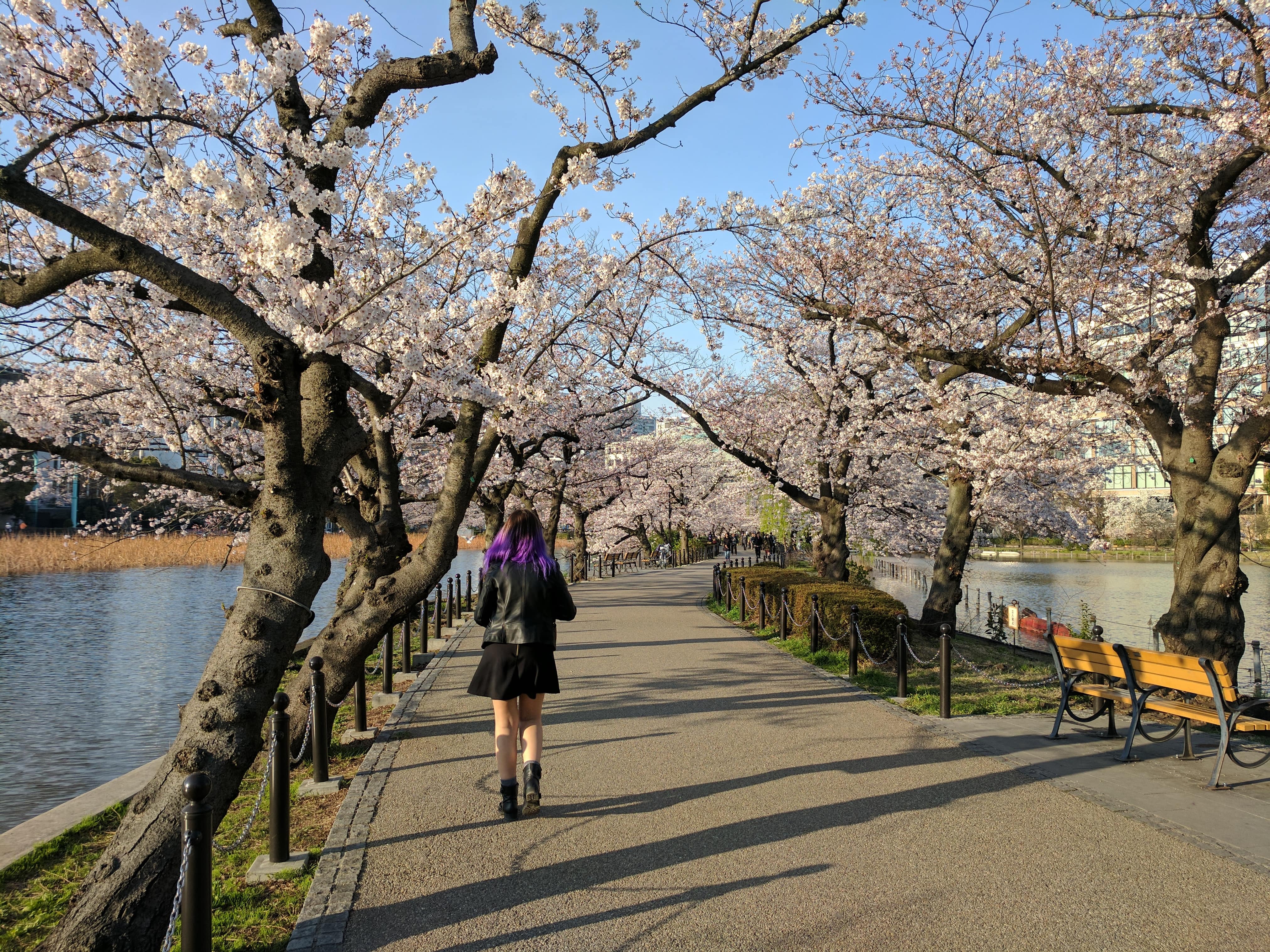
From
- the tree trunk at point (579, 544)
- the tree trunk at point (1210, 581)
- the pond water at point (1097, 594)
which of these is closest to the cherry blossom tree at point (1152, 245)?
the tree trunk at point (1210, 581)

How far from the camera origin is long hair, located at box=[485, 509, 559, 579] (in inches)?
219

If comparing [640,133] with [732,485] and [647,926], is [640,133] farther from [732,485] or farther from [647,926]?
[732,485]

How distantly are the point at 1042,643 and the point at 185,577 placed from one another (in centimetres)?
2777

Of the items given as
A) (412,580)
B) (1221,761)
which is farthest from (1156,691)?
(412,580)

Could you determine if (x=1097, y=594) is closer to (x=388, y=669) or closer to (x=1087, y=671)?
(x=1087, y=671)

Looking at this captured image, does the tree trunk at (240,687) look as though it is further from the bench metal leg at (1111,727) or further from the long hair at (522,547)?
the bench metal leg at (1111,727)

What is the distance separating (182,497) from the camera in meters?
19.3

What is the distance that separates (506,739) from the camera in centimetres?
536

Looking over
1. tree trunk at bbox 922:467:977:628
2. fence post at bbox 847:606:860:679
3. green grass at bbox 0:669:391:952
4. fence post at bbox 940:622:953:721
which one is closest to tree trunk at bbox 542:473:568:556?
tree trunk at bbox 922:467:977:628

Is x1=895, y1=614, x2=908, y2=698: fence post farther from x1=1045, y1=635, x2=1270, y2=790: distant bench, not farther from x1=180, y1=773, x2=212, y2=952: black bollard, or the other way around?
x1=180, y1=773, x2=212, y2=952: black bollard

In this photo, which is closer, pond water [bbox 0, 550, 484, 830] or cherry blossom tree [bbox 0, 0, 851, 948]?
cherry blossom tree [bbox 0, 0, 851, 948]

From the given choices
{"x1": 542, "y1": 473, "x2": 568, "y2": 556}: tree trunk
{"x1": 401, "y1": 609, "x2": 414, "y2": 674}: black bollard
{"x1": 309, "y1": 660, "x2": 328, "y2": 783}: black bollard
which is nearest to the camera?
{"x1": 309, "y1": 660, "x2": 328, "y2": 783}: black bollard

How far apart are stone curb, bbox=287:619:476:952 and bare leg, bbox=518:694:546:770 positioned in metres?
1.07

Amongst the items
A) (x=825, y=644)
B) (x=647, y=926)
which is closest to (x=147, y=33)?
(x=647, y=926)
